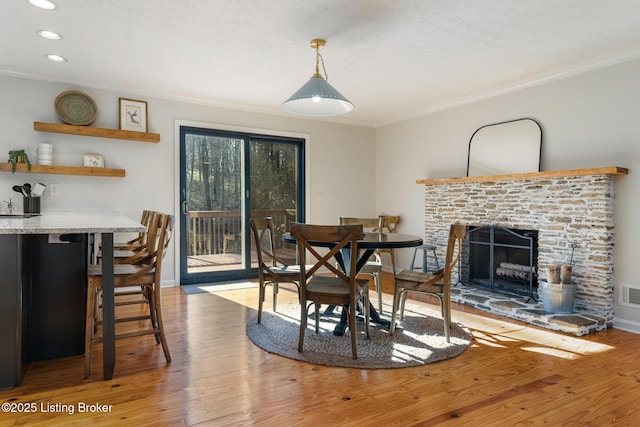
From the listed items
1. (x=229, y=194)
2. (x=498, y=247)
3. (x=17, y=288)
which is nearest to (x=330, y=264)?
(x=17, y=288)

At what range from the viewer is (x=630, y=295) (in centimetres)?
351

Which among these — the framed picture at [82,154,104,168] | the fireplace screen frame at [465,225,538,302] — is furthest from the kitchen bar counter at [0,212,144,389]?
the fireplace screen frame at [465,225,538,302]

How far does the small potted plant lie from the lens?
399 centimetres

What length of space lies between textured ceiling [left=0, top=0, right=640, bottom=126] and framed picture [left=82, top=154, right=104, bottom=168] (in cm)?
81

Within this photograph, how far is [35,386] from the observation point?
7.30 feet

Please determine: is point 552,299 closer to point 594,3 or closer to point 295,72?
point 594,3

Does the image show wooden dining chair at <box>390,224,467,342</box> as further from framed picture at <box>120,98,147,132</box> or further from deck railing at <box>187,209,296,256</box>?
framed picture at <box>120,98,147,132</box>

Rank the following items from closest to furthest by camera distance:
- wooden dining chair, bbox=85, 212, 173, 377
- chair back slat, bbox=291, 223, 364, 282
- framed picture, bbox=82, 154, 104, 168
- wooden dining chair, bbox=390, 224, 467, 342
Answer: wooden dining chair, bbox=85, 212, 173, 377 → chair back slat, bbox=291, 223, 364, 282 → wooden dining chair, bbox=390, 224, 467, 342 → framed picture, bbox=82, 154, 104, 168

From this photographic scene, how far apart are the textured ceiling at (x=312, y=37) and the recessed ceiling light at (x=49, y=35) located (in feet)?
0.19

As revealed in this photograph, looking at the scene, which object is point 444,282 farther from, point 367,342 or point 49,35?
A: point 49,35

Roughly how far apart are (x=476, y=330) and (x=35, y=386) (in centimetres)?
312

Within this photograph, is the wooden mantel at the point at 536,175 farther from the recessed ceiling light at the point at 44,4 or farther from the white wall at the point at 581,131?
the recessed ceiling light at the point at 44,4

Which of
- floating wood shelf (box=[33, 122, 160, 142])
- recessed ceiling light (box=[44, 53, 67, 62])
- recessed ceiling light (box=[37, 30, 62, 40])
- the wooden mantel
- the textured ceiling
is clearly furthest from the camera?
floating wood shelf (box=[33, 122, 160, 142])

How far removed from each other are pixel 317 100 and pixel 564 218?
265 centimetres
